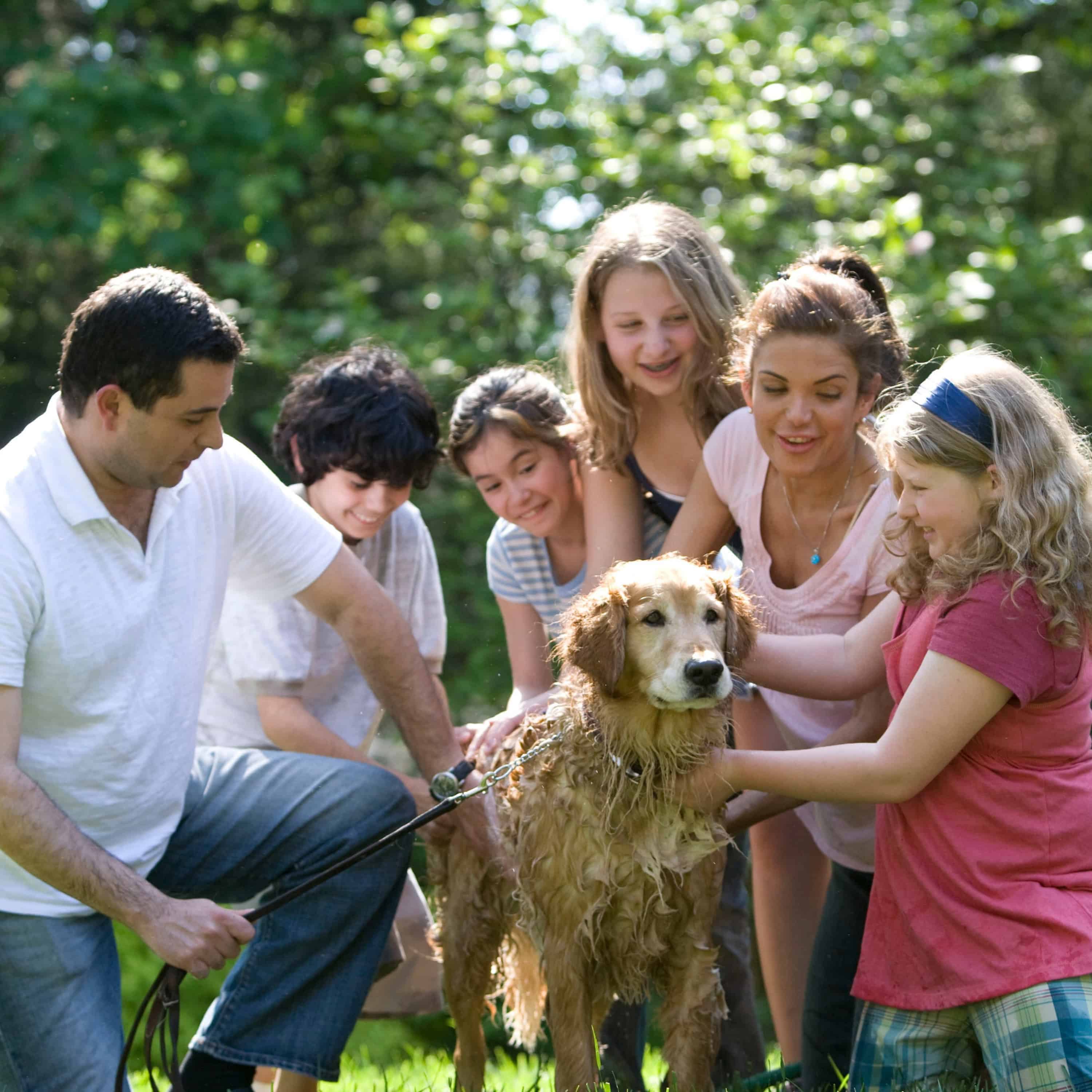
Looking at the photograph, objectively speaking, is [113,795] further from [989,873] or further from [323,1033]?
[989,873]

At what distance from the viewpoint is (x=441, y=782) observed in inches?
146

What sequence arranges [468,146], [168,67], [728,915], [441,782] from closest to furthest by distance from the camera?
[441,782], [728,915], [468,146], [168,67]

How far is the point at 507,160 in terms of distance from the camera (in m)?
8.28

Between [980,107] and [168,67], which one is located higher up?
[168,67]

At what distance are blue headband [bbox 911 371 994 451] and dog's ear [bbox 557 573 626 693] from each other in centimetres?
88

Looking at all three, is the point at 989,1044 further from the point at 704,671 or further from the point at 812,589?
the point at 812,589

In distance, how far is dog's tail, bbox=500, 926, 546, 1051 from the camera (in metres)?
3.94

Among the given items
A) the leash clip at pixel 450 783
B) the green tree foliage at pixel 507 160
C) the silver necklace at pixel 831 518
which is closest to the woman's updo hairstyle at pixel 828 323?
the silver necklace at pixel 831 518

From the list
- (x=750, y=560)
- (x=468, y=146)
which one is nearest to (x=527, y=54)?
(x=468, y=146)

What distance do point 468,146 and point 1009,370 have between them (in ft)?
18.5

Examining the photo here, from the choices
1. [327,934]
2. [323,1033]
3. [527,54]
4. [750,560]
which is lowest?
[323,1033]

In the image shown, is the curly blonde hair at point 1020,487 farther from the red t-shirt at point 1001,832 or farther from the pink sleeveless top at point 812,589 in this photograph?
the pink sleeveless top at point 812,589

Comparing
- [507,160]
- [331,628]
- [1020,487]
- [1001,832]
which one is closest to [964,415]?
[1020,487]

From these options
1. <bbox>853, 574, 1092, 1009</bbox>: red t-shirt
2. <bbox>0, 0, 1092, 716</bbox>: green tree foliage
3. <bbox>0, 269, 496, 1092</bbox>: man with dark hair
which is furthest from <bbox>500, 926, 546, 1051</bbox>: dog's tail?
<bbox>0, 0, 1092, 716</bbox>: green tree foliage
